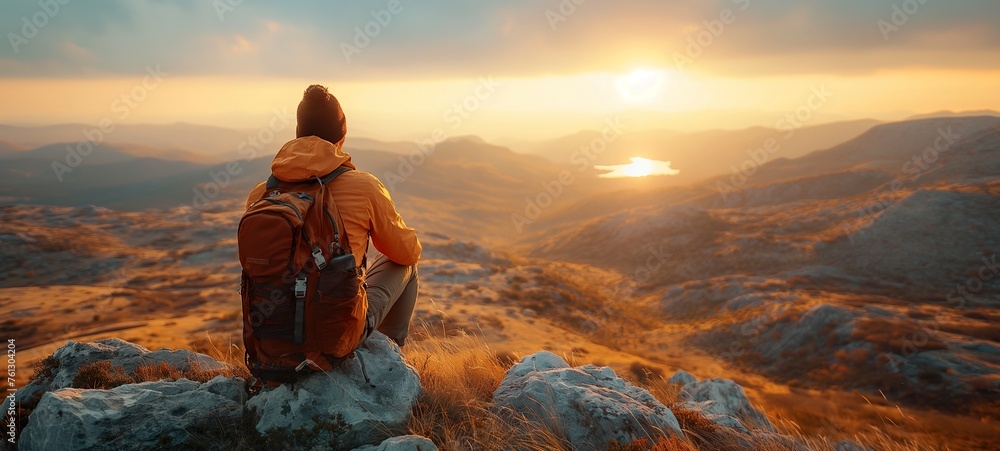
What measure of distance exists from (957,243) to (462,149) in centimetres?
16898

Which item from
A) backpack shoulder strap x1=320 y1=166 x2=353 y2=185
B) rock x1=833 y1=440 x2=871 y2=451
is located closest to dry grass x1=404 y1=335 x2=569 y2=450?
backpack shoulder strap x1=320 y1=166 x2=353 y2=185

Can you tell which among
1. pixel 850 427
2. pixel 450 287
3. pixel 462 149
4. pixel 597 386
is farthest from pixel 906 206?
pixel 462 149

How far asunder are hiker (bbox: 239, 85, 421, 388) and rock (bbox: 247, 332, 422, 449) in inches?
14.3

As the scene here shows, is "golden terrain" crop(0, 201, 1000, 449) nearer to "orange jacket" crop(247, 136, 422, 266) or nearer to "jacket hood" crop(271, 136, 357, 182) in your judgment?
"orange jacket" crop(247, 136, 422, 266)

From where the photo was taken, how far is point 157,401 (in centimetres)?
436

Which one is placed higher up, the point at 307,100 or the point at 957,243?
the point at 307,100

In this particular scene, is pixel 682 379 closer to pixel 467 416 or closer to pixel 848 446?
pixel 848 446

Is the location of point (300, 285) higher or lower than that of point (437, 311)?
higher

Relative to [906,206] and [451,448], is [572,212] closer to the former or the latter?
[906,206]

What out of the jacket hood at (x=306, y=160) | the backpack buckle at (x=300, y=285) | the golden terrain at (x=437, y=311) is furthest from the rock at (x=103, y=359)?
the jacket hood at (x=306, y=160)

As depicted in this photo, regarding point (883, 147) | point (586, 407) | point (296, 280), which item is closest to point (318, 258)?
point (296, 280)

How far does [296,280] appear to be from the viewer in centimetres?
366

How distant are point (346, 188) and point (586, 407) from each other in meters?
3.39

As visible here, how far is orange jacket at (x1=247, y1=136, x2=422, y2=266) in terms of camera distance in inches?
158
